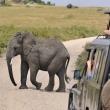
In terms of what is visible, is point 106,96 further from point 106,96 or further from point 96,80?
point 96,80

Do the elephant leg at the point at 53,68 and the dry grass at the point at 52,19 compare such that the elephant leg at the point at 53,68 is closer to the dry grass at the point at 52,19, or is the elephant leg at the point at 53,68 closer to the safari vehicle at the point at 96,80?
the safari vehicle at the point at 96,80

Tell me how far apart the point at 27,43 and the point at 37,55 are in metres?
0.52

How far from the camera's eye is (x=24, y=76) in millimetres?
16062

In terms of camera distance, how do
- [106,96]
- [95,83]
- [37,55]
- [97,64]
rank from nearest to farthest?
[106,96] → [95,83] → [97,64] → [37,55]

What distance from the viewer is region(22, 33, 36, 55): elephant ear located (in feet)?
51.9

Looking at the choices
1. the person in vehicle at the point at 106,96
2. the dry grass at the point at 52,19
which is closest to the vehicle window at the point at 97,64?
the person in vehicle at the point at 106,96

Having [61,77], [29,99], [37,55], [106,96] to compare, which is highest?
[106,96]

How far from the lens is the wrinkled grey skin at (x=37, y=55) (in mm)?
15734

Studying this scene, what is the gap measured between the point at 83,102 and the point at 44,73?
44.3ft

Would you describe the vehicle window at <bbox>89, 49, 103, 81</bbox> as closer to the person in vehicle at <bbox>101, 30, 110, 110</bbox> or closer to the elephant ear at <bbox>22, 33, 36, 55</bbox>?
the person in vehicle at <bbox>101, 30, 110, 110</bbox>

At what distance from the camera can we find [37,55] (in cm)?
1578

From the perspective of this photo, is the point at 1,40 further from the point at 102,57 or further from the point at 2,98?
the point at 102,57

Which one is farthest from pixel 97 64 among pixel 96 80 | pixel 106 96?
pixel 106 96

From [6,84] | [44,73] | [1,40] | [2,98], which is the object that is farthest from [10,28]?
[2,98]
